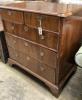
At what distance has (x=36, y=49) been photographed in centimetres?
145

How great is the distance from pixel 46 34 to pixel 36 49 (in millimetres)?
270

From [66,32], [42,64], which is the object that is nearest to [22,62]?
[42,64]

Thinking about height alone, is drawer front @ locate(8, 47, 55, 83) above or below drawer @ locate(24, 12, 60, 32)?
below

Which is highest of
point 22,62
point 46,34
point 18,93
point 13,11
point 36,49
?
point 13,11

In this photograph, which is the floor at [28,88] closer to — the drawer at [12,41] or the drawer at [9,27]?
the drawer at [12,41]

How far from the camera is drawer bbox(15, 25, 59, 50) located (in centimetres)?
121

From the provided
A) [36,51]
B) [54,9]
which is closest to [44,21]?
[54,9]

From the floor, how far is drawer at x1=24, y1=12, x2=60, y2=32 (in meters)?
0.81

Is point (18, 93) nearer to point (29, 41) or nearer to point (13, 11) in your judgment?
point (29, 41)

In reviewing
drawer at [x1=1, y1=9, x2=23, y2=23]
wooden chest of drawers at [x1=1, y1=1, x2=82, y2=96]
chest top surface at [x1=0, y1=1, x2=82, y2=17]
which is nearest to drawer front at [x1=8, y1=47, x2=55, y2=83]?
wooden chest of drawers at [x1=1, y1=1, x2=82, y2=96]

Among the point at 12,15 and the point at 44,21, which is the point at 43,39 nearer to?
the point at 44,21

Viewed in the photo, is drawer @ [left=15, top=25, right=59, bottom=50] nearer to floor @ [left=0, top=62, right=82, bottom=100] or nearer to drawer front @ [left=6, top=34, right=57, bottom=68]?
drawer front @ [left=6, top=34, right=57, bottom=68]

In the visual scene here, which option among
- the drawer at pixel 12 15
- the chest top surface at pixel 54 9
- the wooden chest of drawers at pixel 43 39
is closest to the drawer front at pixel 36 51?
the wooden chest of drawers at pixel 43 39

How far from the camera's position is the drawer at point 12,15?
4.61 ft
